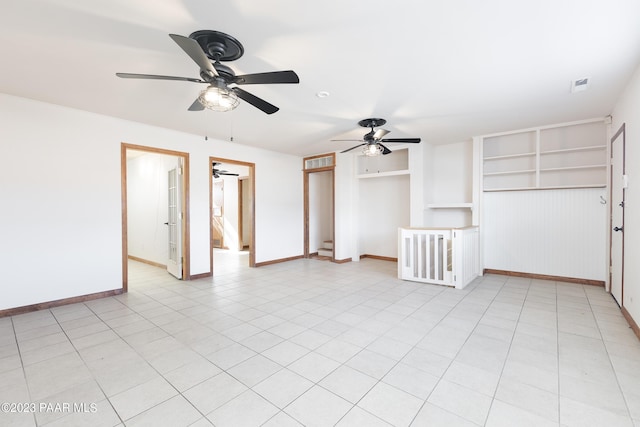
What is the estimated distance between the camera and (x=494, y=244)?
5.16 meters

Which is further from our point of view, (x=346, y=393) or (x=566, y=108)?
(x=566, y=108)

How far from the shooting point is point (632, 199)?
9.39 ft

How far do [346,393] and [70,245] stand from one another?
3.91 m

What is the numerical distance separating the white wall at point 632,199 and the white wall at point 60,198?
5.82 metres

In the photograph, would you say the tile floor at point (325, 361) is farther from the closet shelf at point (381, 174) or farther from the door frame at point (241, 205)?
the door frame at point (241, 205)

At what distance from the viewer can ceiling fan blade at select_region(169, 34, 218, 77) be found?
1.67 meters

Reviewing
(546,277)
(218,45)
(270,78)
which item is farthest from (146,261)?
(546,277)

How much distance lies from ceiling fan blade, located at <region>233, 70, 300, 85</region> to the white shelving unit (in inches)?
172

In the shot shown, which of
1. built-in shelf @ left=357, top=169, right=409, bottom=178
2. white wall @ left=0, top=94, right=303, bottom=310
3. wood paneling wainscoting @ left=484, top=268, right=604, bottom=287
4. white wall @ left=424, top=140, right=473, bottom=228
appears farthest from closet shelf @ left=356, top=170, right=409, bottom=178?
white wall @ left=0, top=94, right=303, bottom=310

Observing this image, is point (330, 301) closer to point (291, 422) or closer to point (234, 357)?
point (234, 357)

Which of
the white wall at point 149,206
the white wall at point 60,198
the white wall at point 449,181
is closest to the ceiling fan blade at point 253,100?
the white wall at point 60,198

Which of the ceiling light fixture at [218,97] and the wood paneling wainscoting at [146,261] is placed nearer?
the ceiling light fixture at [218,97]

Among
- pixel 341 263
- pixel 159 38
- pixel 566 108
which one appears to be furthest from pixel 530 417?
pixel 341 263

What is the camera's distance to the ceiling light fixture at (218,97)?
7.58 ft
